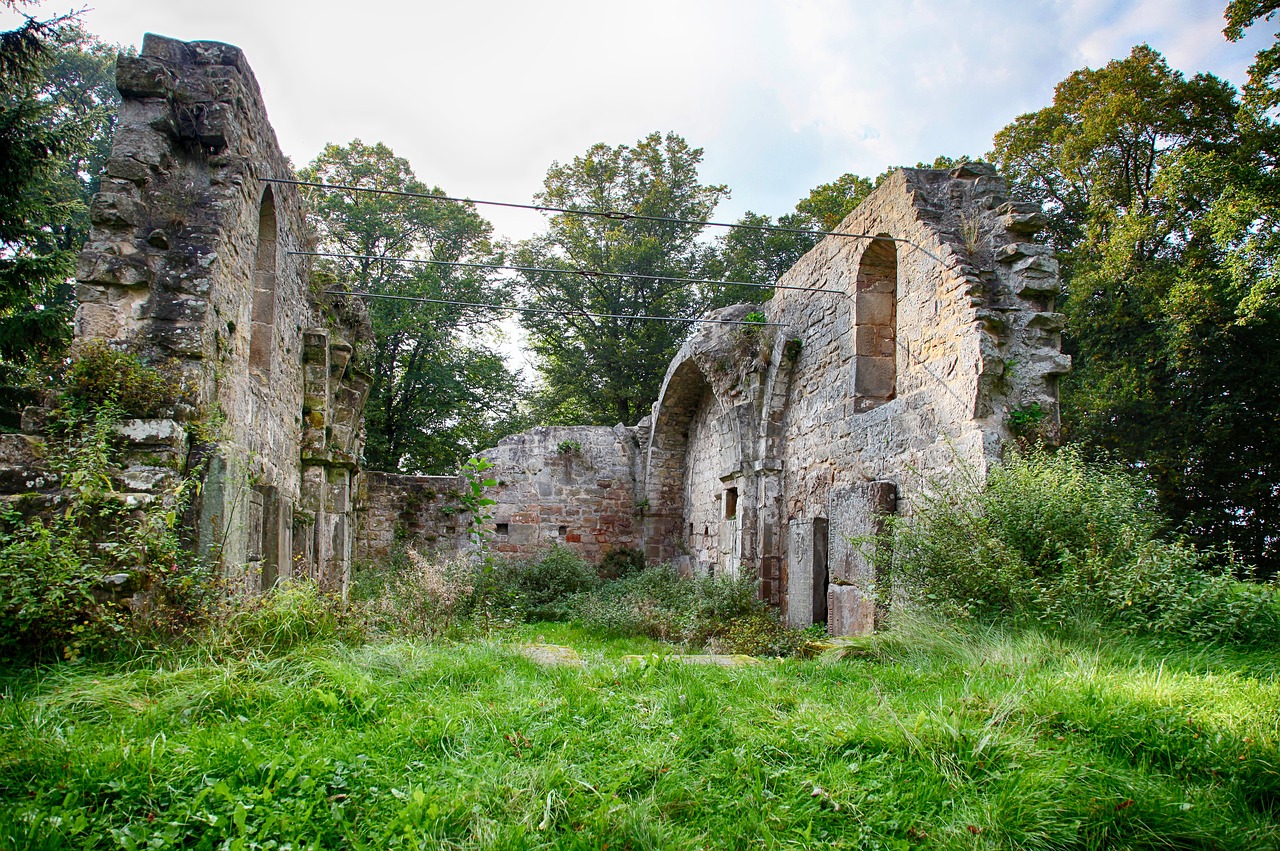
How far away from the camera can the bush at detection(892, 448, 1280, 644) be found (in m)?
3.97

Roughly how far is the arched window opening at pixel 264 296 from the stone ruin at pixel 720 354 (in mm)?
18

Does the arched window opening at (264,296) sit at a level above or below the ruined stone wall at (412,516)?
above

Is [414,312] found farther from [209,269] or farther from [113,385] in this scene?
[113,385]

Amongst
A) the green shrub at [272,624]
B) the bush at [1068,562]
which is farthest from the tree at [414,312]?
the bush at [1068,562]

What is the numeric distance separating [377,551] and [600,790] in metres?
10.6

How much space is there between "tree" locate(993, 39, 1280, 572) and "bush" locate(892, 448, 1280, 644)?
779 cm

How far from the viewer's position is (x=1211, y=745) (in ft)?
8.95

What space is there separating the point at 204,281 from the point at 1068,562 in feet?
19.2

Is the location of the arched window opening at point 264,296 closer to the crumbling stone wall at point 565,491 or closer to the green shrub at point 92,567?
the green shrub at point 92,567

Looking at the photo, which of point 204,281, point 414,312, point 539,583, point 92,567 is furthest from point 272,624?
point 414,312

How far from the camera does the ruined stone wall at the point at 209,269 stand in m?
4.63

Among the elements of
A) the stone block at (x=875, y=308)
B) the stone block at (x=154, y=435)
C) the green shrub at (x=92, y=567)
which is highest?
the stone block at (x=875, y=308)

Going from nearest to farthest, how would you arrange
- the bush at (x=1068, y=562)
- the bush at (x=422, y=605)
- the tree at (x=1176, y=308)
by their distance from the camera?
the bush at (x=1068, y=562) → the bush at (x=422, y=605) → the tree at (x=1176, y=308)

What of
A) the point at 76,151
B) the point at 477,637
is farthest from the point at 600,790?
the point at 76,151
